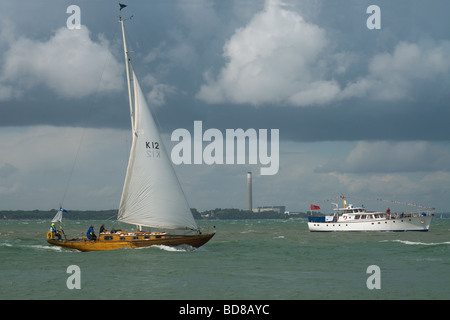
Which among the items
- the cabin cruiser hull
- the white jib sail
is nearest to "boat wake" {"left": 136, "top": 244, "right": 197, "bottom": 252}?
the white jib sail

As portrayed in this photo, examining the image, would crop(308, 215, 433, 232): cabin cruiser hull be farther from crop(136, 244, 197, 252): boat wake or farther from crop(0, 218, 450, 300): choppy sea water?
crop(136, 244, 197, 252): boat wake

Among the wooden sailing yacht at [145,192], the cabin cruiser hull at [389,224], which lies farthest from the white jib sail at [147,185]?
the cabin cruiser hull at [389,224]

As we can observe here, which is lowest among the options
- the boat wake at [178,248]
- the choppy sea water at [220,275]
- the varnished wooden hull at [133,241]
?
the choppy sea water at [220,275]

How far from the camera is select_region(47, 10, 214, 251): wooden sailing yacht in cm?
5253

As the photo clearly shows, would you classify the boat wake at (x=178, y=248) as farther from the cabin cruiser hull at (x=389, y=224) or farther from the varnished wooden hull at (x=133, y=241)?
the cabin cruiser hull at (x=389, y=224)

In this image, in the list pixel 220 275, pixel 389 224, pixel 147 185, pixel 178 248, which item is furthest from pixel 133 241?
pixel 389 224

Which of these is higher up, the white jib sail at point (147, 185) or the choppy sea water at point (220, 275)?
the white jib sail at point (147, 185)

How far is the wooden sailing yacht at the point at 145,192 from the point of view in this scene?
52.5m

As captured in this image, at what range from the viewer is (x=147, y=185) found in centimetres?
5259

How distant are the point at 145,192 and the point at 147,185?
630mm
